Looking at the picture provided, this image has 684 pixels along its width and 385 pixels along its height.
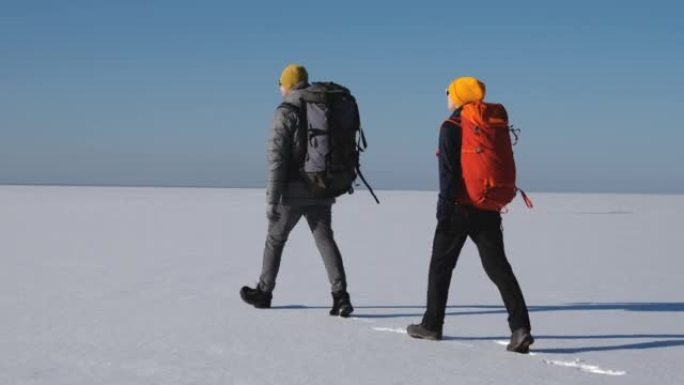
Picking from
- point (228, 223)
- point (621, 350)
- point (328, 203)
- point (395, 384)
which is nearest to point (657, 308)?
point (621, 350)

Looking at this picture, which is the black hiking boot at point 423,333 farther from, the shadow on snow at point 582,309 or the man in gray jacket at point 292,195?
the man in gray jacket at point 292,195

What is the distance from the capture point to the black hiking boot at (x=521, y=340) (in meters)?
3.83

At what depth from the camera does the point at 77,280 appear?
645 centimetres

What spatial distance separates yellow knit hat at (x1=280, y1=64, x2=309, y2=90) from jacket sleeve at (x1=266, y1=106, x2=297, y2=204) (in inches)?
10.4

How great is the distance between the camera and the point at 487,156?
377 centimetres

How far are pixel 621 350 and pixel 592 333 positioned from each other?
47 centimetres

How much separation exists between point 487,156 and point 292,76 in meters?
1.70

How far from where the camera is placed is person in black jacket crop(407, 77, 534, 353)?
385 cm

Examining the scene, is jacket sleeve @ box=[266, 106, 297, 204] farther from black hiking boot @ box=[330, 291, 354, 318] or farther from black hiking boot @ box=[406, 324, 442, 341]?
black hiking boot @ box=[406, 324, 442, 341]

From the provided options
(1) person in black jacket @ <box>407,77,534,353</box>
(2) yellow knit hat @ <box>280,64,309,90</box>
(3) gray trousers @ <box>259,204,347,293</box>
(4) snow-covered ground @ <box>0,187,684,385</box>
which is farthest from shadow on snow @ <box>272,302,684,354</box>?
(2) yellow knit hat @ <box>280,64,309,90</box>

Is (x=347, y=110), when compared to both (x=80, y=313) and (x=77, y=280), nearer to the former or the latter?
(x=80, y=313)

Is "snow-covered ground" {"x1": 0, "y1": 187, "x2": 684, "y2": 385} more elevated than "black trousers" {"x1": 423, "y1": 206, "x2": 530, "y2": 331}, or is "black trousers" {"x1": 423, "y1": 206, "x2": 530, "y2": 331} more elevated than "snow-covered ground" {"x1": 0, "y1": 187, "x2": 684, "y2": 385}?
"black trousers" {"x1": 423, "y1": 206, "x2": 530, "y2": 331}

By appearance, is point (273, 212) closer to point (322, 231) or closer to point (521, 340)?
point (322, 231)

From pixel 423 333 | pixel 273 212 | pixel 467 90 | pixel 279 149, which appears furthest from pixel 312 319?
pixel 467 90
